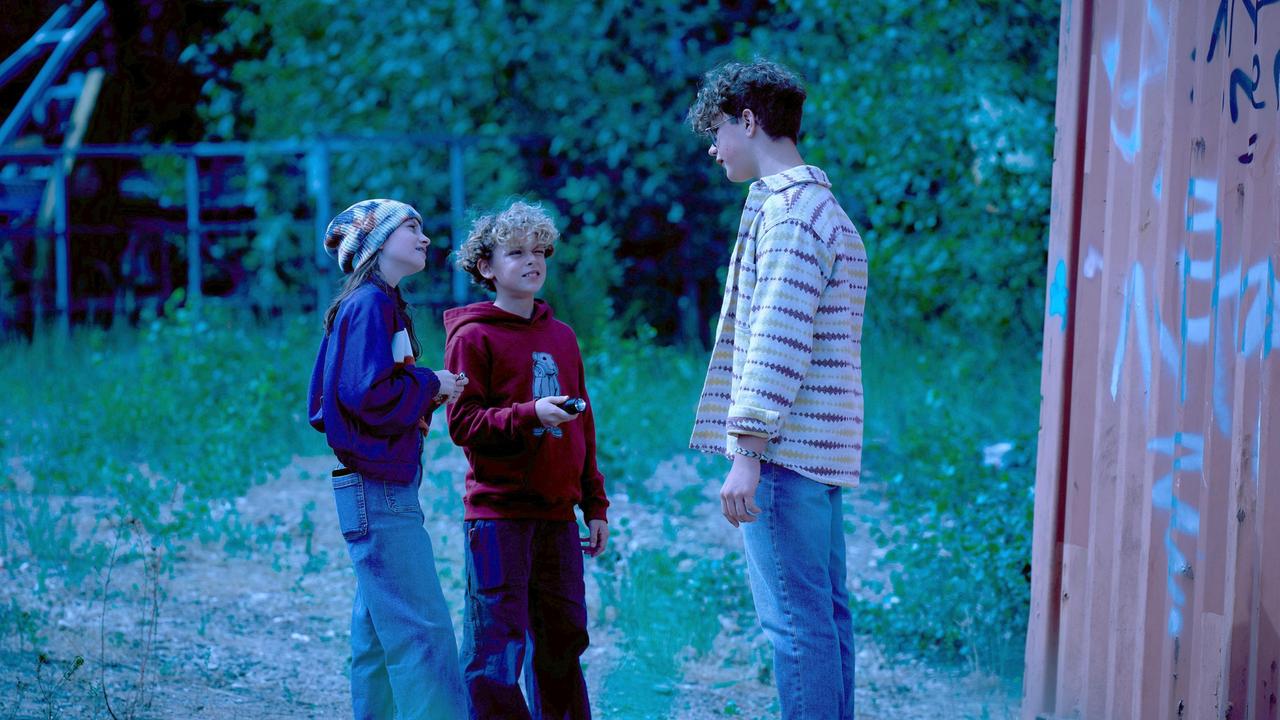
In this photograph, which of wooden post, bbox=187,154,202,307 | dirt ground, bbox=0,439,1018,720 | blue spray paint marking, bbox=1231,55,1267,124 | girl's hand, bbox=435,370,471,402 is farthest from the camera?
wooden post, bbox=187,154,202,307

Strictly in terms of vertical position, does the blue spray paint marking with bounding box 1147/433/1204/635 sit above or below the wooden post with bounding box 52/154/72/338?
below

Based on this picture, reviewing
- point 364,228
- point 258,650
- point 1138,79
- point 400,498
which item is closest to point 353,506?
point 400,498

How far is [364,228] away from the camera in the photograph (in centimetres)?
351

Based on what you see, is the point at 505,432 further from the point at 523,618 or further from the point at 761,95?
the point at 761,95

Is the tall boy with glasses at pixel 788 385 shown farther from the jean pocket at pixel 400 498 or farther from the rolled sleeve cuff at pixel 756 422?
the jean pocket at pixel 400 498

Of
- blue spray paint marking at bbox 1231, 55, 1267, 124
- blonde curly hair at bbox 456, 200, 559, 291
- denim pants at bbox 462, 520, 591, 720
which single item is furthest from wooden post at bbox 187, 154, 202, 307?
blue spray paint marking at bbox 1231, 55, 1267, 124

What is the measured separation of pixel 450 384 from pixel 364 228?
0.49 metres

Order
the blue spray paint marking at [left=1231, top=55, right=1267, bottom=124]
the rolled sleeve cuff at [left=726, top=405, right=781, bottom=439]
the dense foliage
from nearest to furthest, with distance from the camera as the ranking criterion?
the rolled sleeve cuff at [left=726, top=405, right=781, bottom=439]
the blue spray paint marking at [left=1231, top=55, right=1267, bottom=124]
the dense foliage

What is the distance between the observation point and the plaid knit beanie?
3.50 m

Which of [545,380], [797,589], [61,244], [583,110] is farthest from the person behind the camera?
[61,244]

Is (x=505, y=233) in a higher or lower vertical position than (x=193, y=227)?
lower

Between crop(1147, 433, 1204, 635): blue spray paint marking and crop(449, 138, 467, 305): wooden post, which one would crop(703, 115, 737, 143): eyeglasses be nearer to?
crop(1147, 433, 1204, 635): blue spray paint marking

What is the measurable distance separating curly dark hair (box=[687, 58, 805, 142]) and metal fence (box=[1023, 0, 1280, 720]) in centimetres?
97

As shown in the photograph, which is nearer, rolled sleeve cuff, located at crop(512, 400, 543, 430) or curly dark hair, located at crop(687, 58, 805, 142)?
curly dark hair, located at crop(687, 58, 805, 142)
